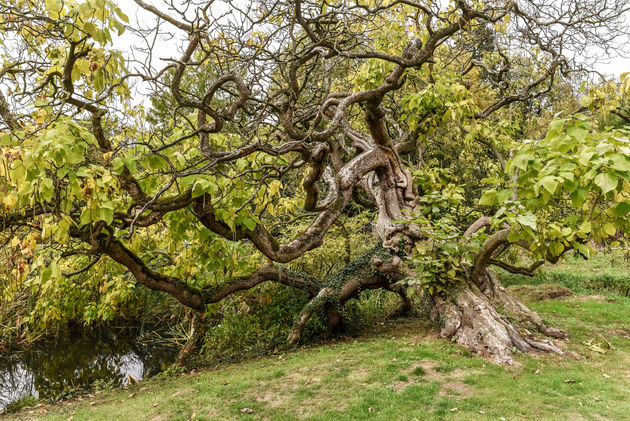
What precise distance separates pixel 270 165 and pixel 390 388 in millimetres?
3102

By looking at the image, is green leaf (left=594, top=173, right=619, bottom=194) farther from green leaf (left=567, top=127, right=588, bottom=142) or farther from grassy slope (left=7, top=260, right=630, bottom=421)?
grassy slope (left=7, top=260, right=630, bottom=421)

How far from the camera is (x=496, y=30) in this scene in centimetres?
722

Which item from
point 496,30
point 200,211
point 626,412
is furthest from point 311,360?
point 496,30

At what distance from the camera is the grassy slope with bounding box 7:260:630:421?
4.25 m

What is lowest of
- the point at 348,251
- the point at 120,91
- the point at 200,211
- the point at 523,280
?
the point at 523,280

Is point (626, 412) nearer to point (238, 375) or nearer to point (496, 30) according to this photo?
point (238, 375)

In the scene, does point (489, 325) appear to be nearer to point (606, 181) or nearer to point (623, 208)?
point (623, 208)

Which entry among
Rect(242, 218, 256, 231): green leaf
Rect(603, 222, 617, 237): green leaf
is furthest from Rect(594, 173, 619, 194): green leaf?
Rect(242, 218, 256, 231): green leaf

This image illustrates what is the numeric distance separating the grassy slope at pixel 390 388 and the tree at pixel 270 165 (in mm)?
650

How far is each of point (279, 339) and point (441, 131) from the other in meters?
8.14

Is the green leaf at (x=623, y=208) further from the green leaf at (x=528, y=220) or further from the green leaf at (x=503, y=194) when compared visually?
the green leaf at (x=503, y=194)

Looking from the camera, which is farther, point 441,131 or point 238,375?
point 441,131

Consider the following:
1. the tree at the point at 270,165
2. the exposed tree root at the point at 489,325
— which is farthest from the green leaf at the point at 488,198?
the exposed tree root at the point at 489,325

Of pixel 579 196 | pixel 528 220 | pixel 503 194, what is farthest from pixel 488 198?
pixel 579 196
